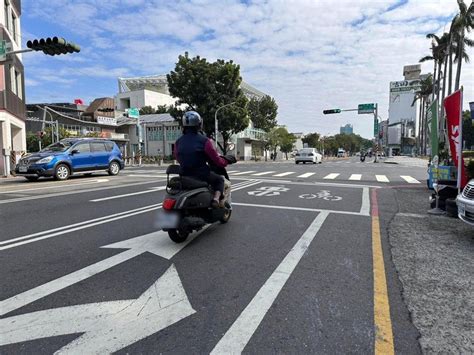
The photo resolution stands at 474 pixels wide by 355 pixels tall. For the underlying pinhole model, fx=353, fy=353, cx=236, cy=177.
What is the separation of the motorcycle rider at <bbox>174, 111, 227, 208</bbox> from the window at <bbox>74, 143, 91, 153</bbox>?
12.1 m

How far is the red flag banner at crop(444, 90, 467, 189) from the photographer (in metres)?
6.84

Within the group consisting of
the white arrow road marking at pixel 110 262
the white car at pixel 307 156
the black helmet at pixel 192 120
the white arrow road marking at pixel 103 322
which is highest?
the black helmet at pixel 192 120

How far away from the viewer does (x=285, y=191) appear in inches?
454

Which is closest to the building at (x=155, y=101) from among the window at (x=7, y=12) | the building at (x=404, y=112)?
the window at (x=7, y=12)

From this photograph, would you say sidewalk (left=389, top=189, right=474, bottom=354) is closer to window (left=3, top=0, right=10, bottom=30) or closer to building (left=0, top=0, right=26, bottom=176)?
building (left=0, top=0, right=26, bottom=176)

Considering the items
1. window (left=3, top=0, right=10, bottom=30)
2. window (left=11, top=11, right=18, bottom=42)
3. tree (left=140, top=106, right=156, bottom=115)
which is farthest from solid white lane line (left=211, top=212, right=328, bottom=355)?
tree (left=140, top=106, right=156, bottom=115)

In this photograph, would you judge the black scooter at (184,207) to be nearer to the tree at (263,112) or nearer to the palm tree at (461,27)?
the palm tree at (461,27)

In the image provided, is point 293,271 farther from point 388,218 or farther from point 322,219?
point 388,218

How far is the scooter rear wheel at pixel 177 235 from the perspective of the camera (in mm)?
5168

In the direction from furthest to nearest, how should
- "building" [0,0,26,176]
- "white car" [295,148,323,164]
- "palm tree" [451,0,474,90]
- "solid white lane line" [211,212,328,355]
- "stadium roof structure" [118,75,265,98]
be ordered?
"stadium roof structure" [118,75,265,98], "white car" [295,148,323,164], "palm tree" [451,0,474,90], "building" [0,0,26,176], "solid white lane line" [211,212,328,355]

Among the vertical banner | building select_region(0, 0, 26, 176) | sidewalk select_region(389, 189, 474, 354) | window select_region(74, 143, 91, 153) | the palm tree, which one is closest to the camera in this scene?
sidewalk select_region(389, 189, 474, 354)

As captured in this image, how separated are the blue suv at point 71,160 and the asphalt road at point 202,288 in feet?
Answer: 26.7

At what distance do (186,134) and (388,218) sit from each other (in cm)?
468

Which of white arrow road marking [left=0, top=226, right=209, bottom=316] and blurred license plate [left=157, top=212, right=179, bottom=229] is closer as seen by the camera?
white arrow road marking [left=0, top=226, right=209, bottom=316]
